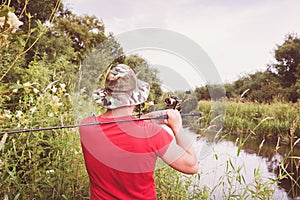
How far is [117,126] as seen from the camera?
1.22 m

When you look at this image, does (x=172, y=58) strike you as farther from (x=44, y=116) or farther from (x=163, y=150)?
(x=44, y=116)

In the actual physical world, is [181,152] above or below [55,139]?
above

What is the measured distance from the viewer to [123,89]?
119 centimetres

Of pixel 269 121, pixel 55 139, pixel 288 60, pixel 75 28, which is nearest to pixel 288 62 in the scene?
pixel 288 60

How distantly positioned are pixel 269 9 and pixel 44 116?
13.4 meters

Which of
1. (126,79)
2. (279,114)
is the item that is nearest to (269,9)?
(279,114)

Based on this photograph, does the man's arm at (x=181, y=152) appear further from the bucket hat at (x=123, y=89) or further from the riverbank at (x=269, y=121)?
the riverbank at (x=269, y=121)

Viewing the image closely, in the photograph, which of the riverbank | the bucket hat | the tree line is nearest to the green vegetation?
the bucket hat

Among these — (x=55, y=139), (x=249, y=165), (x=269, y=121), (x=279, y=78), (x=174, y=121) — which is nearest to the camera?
(x=174, y=121)

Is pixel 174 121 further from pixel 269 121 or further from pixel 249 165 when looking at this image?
pixel 269 121

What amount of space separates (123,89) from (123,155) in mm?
234

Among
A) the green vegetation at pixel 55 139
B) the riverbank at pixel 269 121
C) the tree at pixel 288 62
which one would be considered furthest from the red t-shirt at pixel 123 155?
the tree at pixel 288 62

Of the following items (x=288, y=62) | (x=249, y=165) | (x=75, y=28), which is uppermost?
(x=288, y=62)

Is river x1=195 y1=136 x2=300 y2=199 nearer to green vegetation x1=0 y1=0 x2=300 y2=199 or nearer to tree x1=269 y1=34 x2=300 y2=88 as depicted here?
green vegetation x1=0 y1=0 x2=300 y2=199
